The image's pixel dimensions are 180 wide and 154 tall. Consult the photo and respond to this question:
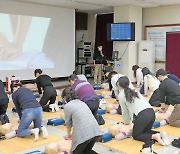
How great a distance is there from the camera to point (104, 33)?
38.6 ft

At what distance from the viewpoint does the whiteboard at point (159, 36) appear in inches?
388

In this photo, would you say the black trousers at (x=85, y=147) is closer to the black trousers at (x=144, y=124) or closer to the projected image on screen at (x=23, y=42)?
→ the black trousers at (x=144, y=124)

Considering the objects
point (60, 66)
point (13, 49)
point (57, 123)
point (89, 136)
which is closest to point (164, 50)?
point (60, 66)

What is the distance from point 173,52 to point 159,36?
946 millimetres

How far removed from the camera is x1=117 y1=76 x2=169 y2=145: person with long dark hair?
355 cm

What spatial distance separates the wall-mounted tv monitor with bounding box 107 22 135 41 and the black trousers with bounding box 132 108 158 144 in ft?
20.2

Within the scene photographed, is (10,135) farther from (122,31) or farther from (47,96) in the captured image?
(122,31)

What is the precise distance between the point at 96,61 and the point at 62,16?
1973mm

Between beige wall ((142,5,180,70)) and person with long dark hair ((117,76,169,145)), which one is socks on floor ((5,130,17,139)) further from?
beige wall ((142,5,180,70))

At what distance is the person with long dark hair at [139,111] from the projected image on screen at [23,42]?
5777 millimetres

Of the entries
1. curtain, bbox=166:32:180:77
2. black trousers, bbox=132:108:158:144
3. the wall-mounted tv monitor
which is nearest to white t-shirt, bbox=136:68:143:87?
curtain, bbox=166:32:180:77

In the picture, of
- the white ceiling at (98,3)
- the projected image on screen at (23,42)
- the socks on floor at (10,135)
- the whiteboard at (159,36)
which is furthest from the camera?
the whiteboard at (159,36)

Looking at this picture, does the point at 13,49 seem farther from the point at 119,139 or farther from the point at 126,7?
the point at 119,139

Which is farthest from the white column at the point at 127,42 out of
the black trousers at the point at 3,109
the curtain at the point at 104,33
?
the black trousers at the point at 3,109
